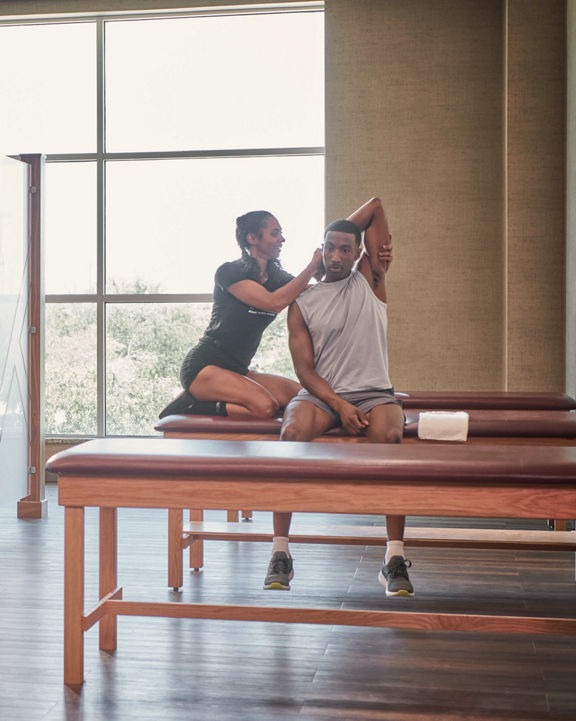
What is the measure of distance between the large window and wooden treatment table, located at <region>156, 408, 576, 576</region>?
1936 mm

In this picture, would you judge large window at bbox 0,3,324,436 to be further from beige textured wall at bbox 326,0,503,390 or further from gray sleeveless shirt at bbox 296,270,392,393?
gray sleeveless shirt at bbox 296,270,392,393

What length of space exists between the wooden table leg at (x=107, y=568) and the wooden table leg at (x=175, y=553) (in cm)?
49

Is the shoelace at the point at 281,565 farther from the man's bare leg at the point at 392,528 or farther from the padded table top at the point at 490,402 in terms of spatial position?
the padded table top at the point at 490,402

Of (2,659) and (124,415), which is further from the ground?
(124,415)

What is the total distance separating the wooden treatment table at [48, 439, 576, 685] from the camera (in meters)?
1.65

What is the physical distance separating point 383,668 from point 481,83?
3479 millimetres

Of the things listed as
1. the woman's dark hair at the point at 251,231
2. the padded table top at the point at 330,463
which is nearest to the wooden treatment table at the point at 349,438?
the woman's dark hair at the point at 251,231

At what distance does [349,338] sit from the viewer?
8.71 feet

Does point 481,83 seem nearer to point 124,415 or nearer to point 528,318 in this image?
point 528,318

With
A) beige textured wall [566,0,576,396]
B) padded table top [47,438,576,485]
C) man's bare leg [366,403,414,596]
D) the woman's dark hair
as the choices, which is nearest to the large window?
beige textured wall [566,0,576,396]

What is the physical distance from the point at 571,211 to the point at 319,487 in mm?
2819

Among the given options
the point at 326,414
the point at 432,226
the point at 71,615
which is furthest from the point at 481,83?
the point at 71,615

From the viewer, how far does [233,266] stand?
3119 mm

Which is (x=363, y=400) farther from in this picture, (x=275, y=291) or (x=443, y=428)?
(x=275, y=291)
